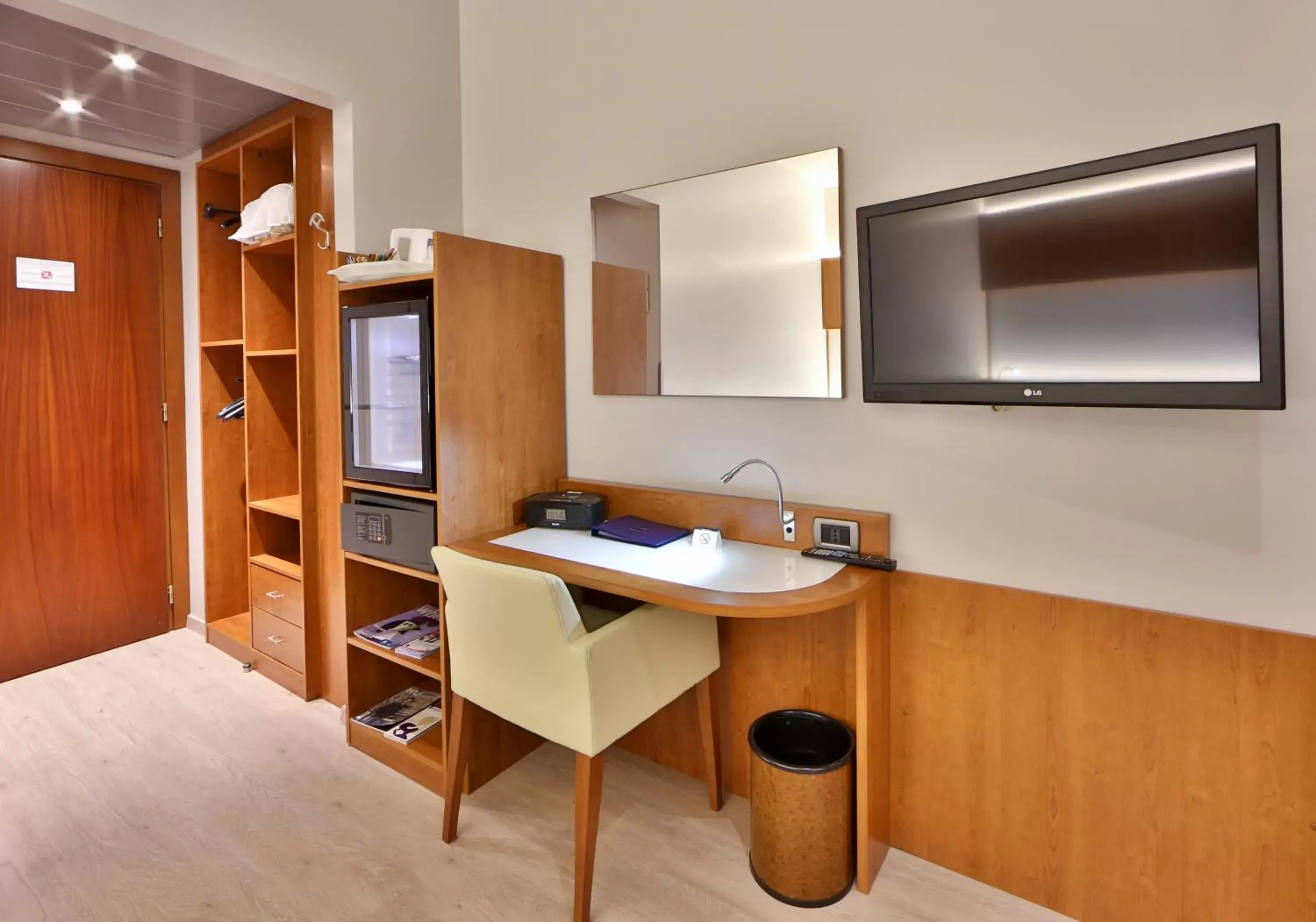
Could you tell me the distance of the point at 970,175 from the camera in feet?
5.41

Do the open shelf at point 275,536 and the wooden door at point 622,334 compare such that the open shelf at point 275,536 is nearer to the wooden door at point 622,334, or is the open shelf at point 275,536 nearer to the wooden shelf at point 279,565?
the wooden shelf at point 279,565

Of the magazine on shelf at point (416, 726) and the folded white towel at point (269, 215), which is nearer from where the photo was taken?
the magazine on shelf at point (416, 726)

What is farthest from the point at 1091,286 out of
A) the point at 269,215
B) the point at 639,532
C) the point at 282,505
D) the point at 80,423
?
the point at 80,423

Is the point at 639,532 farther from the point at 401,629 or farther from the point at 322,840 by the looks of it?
the point at 322,840

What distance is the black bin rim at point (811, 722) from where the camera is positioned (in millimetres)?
1704

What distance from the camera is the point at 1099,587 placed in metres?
1.56

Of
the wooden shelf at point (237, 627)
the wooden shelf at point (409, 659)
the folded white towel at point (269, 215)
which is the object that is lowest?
the wooden shelf at point (237, 627)

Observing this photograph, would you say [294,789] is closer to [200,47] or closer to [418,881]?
[418,881]

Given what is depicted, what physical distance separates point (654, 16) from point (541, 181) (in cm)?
64

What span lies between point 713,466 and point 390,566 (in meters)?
1.08

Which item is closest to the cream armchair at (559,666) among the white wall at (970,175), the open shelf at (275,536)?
the white wall at (970,175)

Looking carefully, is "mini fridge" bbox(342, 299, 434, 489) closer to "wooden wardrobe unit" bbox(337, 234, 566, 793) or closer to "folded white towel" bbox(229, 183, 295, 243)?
"wooden wardrobe unit" bbox(337, 234, 566, 793)

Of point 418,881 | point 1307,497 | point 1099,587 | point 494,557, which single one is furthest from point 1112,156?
point 418,881

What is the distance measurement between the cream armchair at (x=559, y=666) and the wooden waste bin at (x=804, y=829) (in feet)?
1.09
